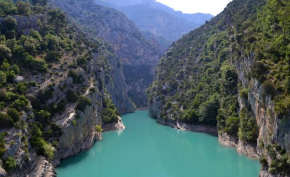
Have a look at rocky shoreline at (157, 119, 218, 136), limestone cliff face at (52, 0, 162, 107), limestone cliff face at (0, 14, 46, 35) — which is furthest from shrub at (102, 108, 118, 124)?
limestone cliff face at (52, 0, 162, 107)

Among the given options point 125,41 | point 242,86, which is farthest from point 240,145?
point 125,41

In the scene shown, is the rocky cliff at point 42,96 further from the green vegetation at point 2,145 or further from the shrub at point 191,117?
the shrub at point 191,117

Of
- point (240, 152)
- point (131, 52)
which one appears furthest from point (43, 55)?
point (131, 52)

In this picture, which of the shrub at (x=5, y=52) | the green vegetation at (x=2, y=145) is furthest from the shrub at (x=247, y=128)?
the shrub at (x=5, y=52)

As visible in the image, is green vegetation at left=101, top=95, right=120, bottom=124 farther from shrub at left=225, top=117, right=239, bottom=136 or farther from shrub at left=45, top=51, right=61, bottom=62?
shrub at left=225, top=117, right=239, bottom=136

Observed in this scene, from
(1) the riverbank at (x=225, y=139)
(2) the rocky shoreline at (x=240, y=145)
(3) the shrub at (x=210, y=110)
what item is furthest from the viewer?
(3) the shrub at (x=210, y=110)

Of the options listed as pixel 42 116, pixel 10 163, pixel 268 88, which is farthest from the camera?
pixel 42 116

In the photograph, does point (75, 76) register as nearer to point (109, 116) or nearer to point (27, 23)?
point (27, 23)
